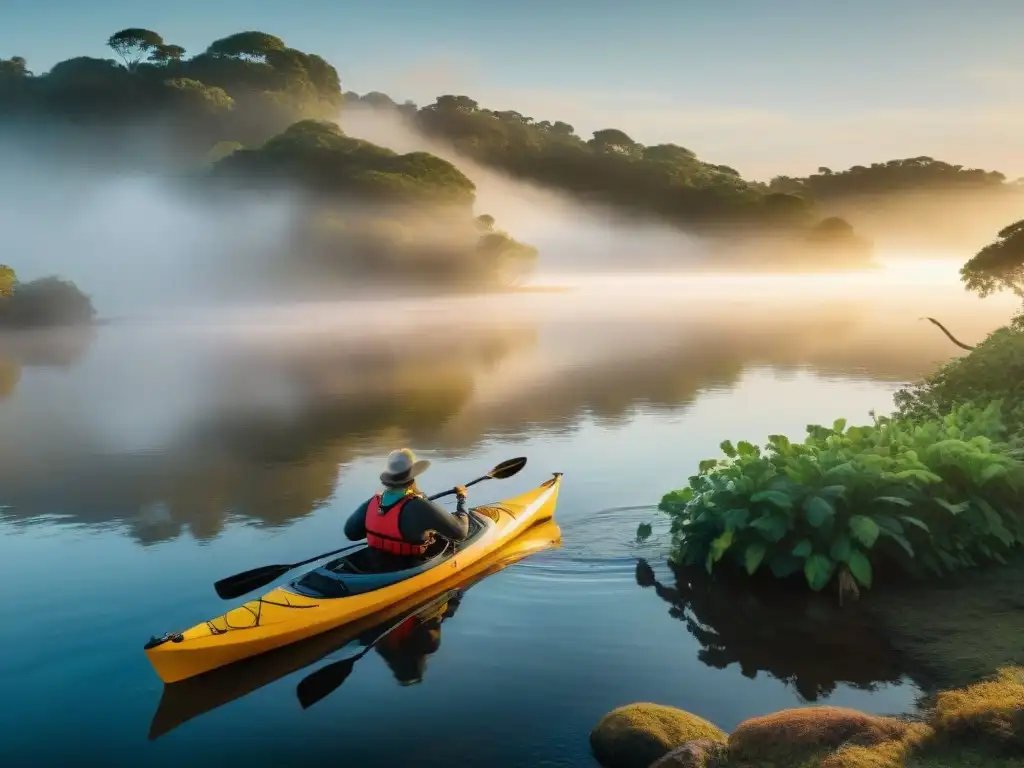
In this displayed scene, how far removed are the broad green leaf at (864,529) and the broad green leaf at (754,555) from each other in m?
1.14

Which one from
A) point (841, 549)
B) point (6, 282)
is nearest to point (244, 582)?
point (841, 549)

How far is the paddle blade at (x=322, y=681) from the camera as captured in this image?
1059cm

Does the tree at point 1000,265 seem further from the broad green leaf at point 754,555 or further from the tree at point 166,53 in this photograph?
the tree at point 166,53

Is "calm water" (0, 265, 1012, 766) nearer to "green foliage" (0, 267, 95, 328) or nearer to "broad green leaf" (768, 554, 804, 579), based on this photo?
"broad green leaf" (768, 554, 804, 579)

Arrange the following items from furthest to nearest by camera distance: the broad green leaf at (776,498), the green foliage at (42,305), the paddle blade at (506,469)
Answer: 1. the green foliage at (42,305)
2. the paddle blade at (506,469)
3. the broad green leaf at (776,498)

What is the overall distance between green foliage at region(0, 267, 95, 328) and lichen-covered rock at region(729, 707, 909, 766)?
67.6 m

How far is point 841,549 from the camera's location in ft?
40.7

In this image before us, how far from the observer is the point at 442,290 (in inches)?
4838

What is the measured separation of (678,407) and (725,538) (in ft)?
55.5

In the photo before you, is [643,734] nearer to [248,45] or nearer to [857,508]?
[857,508]

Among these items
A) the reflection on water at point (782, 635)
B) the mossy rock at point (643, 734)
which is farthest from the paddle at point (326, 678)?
the reflection on water at point (782, 635)

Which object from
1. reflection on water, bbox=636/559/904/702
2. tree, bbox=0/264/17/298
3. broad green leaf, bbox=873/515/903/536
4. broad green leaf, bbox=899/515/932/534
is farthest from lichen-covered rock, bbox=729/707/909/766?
tree, bbox=0/264/17/298

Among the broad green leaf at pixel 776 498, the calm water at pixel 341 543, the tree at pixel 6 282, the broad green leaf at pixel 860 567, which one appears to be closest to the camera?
the calm water at pixel 341 543

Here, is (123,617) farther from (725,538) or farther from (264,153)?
(264,153)
